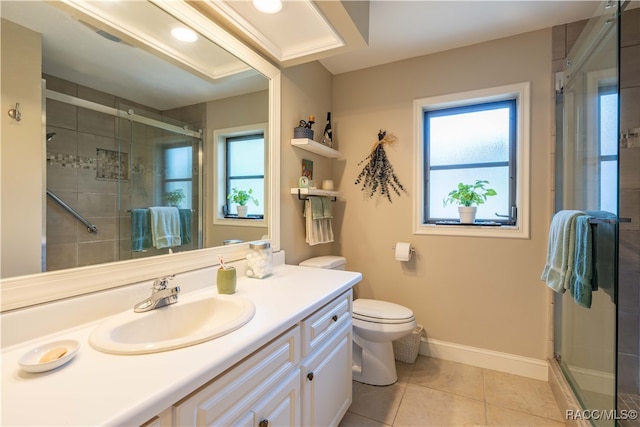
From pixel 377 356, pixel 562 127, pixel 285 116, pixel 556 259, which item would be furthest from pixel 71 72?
pixel 562 127

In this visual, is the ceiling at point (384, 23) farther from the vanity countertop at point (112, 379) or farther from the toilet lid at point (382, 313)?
the toilet lid at point (382, 313)

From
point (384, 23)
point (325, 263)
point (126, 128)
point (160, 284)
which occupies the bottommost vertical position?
point (325, 263)

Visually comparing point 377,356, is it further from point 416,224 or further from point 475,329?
point 416,224

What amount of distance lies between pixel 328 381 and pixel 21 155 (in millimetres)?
1438

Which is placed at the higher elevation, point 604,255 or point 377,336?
point 604,255

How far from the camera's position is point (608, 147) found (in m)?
1.46

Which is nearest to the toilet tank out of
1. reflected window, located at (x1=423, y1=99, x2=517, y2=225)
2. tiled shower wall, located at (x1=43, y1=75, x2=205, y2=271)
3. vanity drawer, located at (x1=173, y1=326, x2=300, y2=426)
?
reflected window, located at (x1=423, y1=99, x2=517, y2=225)

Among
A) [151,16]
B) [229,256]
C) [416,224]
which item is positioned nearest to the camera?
[151,16]

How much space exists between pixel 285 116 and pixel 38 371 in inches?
69.7

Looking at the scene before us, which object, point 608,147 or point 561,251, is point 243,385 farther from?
point 608,147

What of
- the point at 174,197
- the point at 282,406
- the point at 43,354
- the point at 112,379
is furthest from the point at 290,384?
the point at 174,197

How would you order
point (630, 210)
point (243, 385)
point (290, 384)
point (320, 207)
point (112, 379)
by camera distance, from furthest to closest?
point (320, 207) < point (630, 210) < point (290, 384) < point (243, 385) < point (112, 379)

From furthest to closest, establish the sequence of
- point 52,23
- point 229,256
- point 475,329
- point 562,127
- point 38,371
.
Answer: point 475,329 < point 562,127 < point 229,256 < point 52,23 < point 38,371

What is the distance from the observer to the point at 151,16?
120cm
